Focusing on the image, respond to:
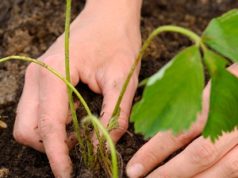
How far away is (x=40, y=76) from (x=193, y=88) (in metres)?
0.61

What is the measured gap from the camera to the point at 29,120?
123cm

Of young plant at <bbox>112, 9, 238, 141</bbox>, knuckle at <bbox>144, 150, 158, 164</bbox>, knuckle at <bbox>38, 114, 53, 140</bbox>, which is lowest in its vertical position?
knuckle at <bbox>144, 150, 158, 164</bbox>

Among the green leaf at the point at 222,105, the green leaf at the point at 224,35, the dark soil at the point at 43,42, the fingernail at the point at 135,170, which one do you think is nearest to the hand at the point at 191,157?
the fingernail at the point at 135,170

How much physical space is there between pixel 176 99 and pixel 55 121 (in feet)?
1.50

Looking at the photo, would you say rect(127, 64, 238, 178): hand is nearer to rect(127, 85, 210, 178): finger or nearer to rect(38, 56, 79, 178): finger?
rect(127, 85, 210, 178): finger

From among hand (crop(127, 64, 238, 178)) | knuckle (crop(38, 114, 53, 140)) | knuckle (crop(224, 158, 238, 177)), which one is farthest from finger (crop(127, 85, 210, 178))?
knuckle (crop(38, 114, 53, 140))

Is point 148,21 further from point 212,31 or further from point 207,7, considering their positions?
point 212,31

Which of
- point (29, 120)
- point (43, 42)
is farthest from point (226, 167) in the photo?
point (43, 42)

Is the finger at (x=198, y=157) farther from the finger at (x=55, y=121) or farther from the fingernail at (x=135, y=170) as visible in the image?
the finger at (x=55, y=121)

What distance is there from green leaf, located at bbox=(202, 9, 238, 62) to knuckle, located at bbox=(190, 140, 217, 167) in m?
0.33

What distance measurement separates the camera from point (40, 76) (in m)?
1.28

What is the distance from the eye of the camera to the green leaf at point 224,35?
761mm

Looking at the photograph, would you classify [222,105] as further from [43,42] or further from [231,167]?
[43,42]

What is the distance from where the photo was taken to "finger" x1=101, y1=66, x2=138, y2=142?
1.18m
